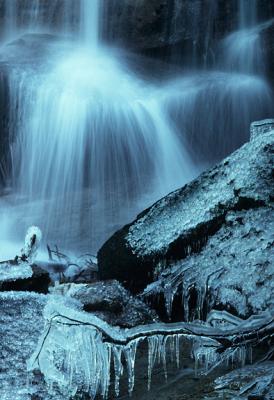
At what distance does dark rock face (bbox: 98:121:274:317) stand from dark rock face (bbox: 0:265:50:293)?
1.77 ft

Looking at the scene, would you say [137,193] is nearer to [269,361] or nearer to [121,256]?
[121,256]

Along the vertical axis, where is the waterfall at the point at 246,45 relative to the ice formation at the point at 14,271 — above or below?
above

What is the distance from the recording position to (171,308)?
3348 millimetres

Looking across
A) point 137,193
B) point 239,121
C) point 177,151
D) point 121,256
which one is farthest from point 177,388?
point 239,121

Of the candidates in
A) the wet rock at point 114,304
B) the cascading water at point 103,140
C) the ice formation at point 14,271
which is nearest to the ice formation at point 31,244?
the ice formation at point 14,271

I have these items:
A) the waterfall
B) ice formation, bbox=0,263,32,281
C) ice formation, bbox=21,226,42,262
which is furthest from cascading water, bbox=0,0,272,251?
ice formation, bbox=0,263,32,281

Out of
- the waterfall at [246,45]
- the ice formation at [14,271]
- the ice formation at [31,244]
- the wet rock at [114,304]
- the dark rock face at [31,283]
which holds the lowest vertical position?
the wet rock at [114,304]

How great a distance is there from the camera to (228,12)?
11164 millimetres

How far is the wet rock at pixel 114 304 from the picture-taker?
10.6 ft

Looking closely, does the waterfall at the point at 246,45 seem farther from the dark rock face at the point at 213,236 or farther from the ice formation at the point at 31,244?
the ice formation at the point at 31,244

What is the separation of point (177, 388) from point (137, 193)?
18.9 feet

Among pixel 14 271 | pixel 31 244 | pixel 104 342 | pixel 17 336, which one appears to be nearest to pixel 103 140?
pixel 31 244

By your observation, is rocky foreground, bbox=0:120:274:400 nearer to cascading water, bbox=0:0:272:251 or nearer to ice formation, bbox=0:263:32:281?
ice formation, bbox=0:263:32:281

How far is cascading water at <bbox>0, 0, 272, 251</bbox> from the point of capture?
800cm
